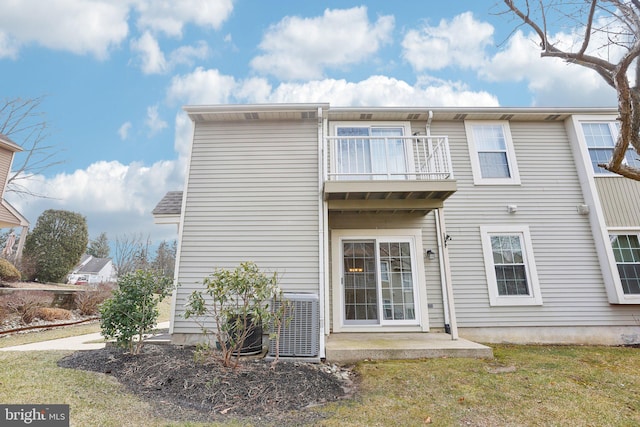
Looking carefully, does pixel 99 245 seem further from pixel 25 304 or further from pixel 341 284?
pixel 341 284

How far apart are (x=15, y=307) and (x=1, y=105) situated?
11.3 meters

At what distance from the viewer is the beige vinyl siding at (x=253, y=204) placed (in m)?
5.76

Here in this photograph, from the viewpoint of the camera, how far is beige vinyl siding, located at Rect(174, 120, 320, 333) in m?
5.76

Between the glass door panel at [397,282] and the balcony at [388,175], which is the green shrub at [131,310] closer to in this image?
the balcony at [388,175]

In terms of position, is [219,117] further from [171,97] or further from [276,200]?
[171,97]

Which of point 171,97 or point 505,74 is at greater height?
point 171,97

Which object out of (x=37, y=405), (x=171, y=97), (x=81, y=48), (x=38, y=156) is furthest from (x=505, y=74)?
(x=38, y=156)

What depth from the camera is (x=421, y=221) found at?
6.75 m

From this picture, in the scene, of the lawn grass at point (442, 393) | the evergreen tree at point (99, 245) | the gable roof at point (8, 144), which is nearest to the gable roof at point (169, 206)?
the lawn grass at point (442, 393)

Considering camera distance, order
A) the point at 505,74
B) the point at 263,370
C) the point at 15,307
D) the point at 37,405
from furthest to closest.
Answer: the point at 505,74 → the point at 15,307 → the point at 263,370 → the point at 37,405

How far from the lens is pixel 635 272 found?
648cm

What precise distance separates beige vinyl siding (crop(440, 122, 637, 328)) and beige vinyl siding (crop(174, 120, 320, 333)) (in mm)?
3430

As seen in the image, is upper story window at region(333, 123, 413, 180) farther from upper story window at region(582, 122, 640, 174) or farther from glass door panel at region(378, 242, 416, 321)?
upper story window at region(582, 122, 640, 174)

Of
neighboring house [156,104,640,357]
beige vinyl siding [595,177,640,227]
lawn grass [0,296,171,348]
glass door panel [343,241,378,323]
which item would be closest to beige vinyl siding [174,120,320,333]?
neighboring house [156,104,640,357]
